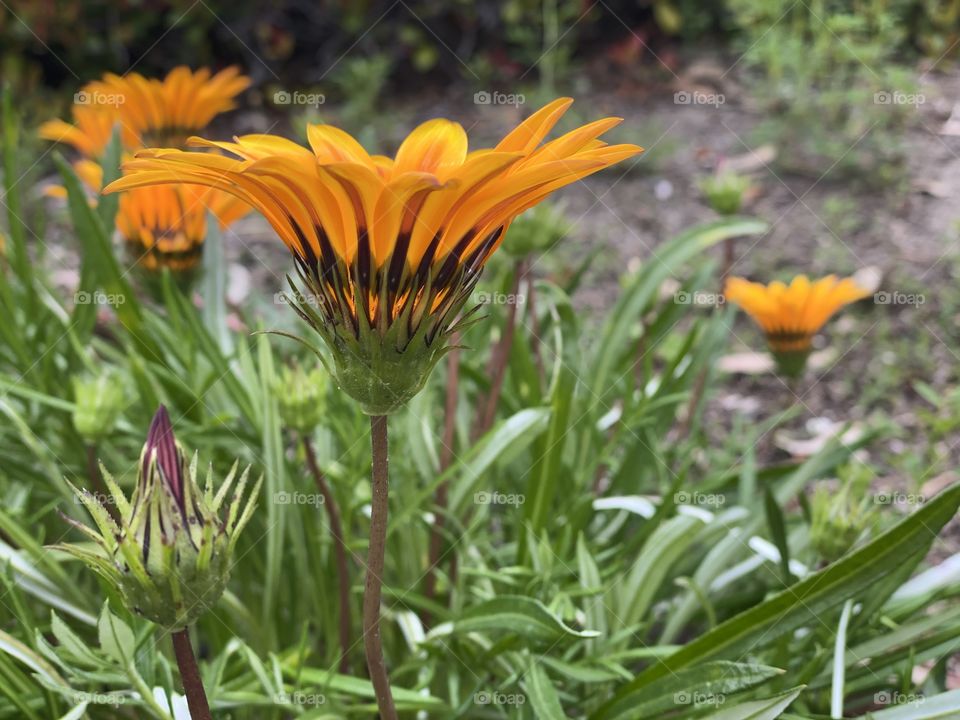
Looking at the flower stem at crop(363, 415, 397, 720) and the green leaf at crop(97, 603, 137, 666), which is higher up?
the flower stem at crop(363, 415, 397, 720)

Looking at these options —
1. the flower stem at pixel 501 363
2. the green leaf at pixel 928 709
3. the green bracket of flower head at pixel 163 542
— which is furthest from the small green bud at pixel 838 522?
the green bracket of flower head at pixel 163 542

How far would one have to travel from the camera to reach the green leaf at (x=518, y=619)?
2.93 feet

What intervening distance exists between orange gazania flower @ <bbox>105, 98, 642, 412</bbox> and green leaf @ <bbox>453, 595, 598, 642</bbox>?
32 cm

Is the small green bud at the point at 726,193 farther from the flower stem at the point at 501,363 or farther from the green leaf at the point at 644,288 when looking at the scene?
the flower stem at the point at 501,363

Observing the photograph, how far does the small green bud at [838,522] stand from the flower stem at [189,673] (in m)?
0.68

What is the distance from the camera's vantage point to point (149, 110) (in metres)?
1.65

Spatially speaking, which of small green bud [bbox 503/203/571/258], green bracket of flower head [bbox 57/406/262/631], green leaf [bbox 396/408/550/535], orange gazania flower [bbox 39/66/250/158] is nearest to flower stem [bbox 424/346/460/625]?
green leaf [bbox 396/408/550/535]

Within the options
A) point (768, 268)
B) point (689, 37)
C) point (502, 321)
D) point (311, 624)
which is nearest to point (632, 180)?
point (768, 268)

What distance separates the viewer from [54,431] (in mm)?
1337

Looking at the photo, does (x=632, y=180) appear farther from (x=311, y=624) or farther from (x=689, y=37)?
(x=311, y=624)

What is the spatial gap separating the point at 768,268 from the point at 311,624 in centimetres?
156

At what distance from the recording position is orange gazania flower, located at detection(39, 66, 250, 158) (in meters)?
1.62

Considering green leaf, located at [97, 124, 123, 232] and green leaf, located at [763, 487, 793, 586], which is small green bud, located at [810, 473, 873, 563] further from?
green leaf, located at [97, 124, 123, 232]

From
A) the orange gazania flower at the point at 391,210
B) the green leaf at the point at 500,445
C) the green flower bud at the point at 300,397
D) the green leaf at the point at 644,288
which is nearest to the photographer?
the orange gazania flower at the point at 391,210
